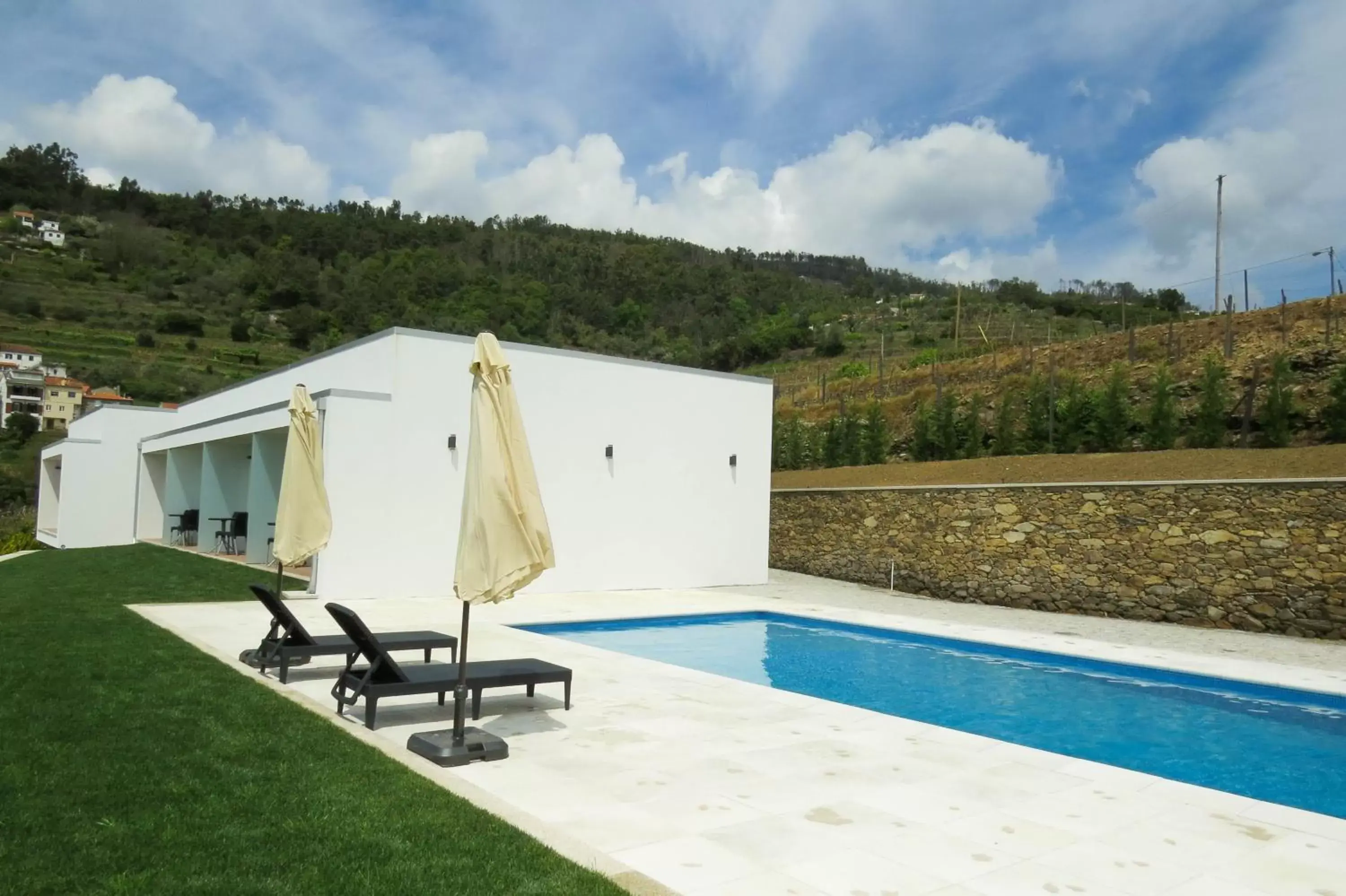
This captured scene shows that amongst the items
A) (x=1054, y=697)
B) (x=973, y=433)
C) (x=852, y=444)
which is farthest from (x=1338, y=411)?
(x=852, y=444)

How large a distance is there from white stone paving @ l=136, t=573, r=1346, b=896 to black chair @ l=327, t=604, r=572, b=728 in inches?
9.5

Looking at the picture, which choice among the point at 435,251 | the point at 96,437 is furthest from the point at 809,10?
the point at 435,251

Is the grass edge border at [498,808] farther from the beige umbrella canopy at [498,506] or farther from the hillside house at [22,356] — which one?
the hillside house at [22,356]

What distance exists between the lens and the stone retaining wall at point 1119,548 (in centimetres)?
1248

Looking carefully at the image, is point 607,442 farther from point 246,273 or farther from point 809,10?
point 246,273

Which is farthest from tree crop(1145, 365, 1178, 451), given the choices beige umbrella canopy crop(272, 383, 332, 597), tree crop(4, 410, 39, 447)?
tree crop(4, 410, 39, 447)

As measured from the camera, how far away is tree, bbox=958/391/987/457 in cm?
2212

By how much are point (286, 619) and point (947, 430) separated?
1846 centimetres

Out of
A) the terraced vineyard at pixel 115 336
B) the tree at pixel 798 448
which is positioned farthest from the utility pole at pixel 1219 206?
the terraced vineyard at pixel 115 336

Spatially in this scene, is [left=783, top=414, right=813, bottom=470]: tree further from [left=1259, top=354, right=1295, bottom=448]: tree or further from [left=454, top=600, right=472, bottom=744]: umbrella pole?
[left=454, top=600, right=472, bottom=744]: umbrella pole

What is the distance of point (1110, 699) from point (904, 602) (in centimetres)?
711

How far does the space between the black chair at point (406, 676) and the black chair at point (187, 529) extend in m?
18.4

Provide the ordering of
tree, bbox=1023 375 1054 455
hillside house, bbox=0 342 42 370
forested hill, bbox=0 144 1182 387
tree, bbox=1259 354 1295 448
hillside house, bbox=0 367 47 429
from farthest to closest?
hillside house, bbox=0 367 47 429
hillside house, bbox=0 342 42 370
forested hill, bbox=0 144 1182 387
tree, bbox=1023 375 1054 455
tree, bbox=1259 354 1295 448

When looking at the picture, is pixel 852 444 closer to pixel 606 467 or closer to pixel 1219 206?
pixel 606 467
